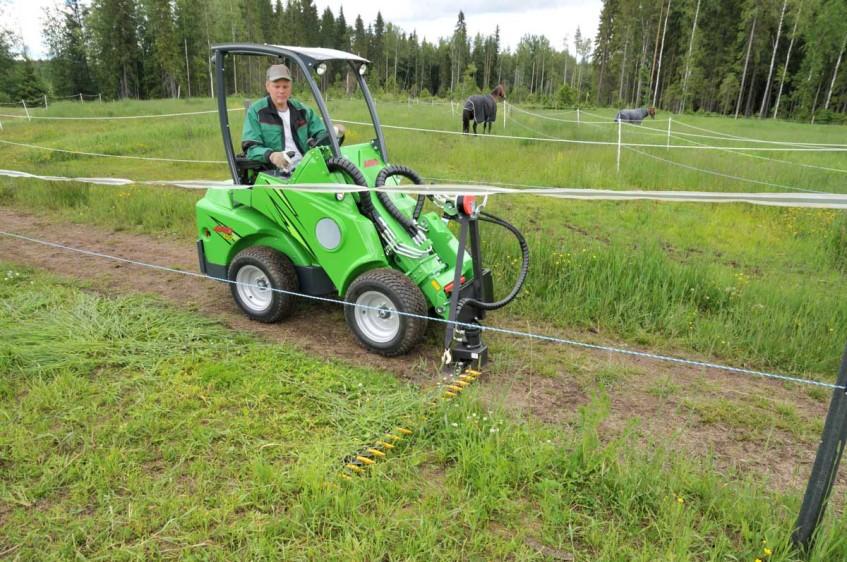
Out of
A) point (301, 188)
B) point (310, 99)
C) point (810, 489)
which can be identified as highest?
point (310, 99)

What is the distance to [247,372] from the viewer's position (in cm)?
385

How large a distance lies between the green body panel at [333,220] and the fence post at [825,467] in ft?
7.80

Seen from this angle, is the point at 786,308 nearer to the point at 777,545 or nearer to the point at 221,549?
the point at 777,545

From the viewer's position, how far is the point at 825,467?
2.16 meters

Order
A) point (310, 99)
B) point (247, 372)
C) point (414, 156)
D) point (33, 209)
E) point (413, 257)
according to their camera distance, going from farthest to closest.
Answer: point (414, 156) → point (33, 209) → point (310, 99) → point (413, 257) → point (247, 372)

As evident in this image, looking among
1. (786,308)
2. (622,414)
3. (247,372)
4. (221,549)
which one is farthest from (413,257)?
(786,308)

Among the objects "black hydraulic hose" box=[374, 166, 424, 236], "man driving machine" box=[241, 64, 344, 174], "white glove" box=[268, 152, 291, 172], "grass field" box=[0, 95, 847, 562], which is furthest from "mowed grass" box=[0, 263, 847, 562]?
"man driving machine" box=[241, 64, 344, 174]

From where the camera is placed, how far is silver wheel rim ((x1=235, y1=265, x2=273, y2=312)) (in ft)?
15.6

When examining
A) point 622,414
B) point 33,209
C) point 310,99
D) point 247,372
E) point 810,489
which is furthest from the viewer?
point 33,209

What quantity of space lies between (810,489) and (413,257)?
266 centimetres

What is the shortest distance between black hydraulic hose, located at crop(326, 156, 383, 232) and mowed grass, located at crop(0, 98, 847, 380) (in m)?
1.47

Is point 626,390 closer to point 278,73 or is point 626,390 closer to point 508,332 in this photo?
point 508,332

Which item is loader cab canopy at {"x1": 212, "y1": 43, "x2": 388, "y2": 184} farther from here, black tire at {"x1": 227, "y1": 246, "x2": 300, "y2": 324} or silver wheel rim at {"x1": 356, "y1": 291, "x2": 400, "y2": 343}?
silver wheel rim at {"x1": 356, "y1": 291, "x2": 400, "y2": 343}

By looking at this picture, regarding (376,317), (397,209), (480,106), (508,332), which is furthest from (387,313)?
(480,106)
